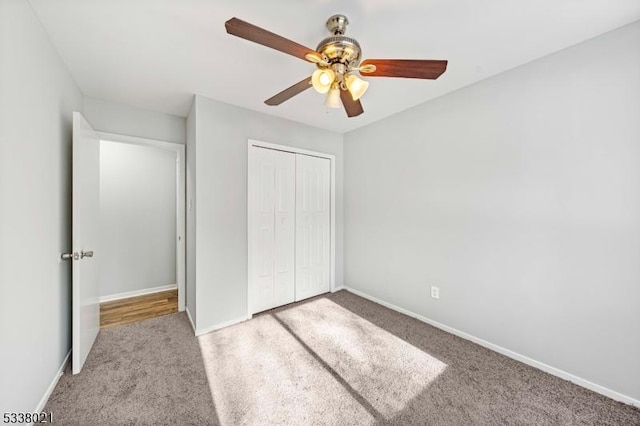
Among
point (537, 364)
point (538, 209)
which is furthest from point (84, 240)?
point (537, 364)

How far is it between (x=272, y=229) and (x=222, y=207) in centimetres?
67

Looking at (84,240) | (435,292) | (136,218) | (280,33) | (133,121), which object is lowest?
(435,292)

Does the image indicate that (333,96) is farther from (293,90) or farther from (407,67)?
(407,67)

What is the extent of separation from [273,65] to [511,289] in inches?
106

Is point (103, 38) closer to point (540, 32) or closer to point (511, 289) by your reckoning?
point (540, 32)

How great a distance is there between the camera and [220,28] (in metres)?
1.65

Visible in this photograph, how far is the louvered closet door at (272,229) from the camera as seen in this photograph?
2.98 m

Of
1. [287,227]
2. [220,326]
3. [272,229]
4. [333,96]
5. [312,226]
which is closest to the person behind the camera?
[333,96]

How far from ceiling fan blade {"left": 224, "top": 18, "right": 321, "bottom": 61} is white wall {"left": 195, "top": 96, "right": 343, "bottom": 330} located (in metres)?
1.61

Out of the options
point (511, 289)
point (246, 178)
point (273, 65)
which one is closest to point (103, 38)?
point (273, 65)

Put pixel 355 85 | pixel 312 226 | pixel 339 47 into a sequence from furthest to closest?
pixel 312 226
pixel 355 85
pixel 339 47

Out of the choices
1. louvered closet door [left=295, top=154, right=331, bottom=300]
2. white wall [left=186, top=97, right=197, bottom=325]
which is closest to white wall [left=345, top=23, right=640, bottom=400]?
louvered closet door [left=295, top=154, right=331, bottom=300]

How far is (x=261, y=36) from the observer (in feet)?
3.94

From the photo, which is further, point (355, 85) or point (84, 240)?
point (84, 240)
